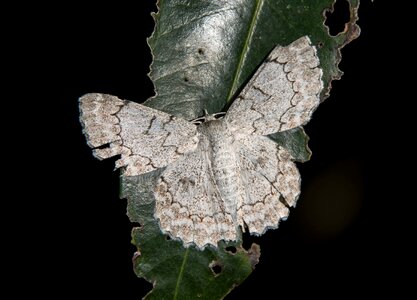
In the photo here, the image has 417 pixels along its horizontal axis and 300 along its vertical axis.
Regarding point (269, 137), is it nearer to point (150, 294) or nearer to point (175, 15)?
point (175, 15)

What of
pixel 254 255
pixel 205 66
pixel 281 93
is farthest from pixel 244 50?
pixel 254 255

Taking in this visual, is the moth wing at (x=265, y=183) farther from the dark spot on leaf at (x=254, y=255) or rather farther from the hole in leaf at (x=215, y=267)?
the hole in leaf at (x=215, y=267)

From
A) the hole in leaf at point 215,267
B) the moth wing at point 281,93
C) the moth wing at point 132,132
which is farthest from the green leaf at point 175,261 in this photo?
the moth wing at point 281,93

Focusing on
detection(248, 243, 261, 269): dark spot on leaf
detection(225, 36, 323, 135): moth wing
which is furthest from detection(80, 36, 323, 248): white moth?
detection(248, 243, 261, 269): dark spot on leaf

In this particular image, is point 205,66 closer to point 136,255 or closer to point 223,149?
point 223,149

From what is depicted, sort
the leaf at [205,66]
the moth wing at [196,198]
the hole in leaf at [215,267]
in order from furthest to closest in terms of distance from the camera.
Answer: the moth wing at [196,198]
the hole in leaf at [215,267]
the leaf at [205,66]

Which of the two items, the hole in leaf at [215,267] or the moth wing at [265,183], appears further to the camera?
the moth wing at [265,183]

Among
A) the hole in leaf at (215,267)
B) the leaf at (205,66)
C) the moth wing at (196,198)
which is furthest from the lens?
the moth wing at (196,198)

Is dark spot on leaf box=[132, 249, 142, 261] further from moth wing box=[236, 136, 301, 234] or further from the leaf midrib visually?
the leaf midrib
